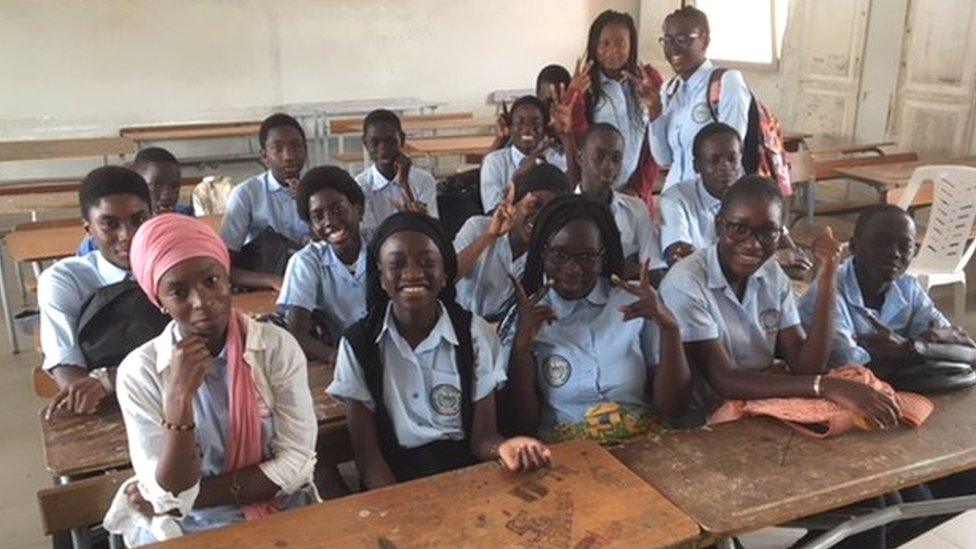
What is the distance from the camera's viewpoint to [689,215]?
113 inches

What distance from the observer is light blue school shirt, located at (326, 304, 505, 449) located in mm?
1823

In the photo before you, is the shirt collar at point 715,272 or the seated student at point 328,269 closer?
the shirt collar at point 715,272

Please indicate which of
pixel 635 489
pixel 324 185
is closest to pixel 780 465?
pixel 635 489

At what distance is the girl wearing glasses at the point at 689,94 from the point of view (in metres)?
3.23

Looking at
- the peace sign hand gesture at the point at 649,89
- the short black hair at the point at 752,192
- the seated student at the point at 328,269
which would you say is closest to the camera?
the short black hair at the point at 752,192

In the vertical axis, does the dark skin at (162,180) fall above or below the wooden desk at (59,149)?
above

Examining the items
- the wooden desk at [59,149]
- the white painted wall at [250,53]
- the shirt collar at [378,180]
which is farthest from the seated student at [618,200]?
the white painted wall at [250,53]

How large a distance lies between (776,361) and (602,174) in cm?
101

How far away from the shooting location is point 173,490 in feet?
4.71

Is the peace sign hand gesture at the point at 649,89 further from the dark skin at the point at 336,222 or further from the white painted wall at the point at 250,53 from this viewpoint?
the white painted wall at the point at 250,53

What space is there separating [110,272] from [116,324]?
0.81ft

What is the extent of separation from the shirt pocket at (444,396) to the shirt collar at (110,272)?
0.99 metres

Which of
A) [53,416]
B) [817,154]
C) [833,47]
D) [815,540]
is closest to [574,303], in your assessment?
[815,540]

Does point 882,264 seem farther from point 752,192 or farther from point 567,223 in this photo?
point 567,223
